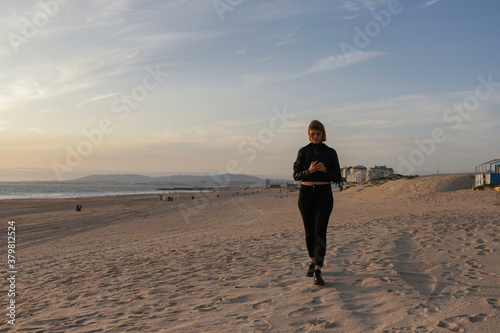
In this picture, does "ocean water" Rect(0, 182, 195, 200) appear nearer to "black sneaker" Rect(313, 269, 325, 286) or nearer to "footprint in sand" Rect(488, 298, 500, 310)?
"black sneaker" Rect(313, 269, 325, 286)

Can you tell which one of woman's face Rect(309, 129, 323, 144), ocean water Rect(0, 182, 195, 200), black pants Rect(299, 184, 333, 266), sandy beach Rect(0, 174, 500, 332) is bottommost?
ocean water Rect(0, 182, 195, 200)

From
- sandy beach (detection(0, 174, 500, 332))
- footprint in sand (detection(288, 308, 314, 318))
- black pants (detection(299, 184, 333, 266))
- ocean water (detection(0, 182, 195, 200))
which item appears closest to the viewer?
sandy beach (detection(0, 174, 500, 332))

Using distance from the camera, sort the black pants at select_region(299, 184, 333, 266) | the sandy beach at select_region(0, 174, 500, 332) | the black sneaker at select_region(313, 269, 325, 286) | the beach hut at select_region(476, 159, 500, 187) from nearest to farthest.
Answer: the sandy beach at select_region(0, 174, 500, 332), the black sneaker at select_region(313, 269, 325, 286), the black pants at select_region(299, 184, 333, 266), the beach hut at select_region(476, 159, 500, 187)

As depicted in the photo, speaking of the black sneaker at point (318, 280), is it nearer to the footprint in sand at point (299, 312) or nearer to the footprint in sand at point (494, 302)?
the footprint in sand at point (299, 312)

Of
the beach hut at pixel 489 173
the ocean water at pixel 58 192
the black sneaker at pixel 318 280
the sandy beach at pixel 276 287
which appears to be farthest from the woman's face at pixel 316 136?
the ocean water at pixel 58 192

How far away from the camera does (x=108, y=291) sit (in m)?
5.51

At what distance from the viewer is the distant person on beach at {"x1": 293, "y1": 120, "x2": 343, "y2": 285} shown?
4.70 meters

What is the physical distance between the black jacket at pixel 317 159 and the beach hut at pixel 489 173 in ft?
94.0

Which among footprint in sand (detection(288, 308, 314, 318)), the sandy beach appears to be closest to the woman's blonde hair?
the sandy beach

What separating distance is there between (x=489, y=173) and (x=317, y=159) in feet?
98.3

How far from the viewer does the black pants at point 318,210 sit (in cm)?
473

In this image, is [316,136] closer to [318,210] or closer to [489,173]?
[318,210]

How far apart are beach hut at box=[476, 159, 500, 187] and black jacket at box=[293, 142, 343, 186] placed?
2865 cm

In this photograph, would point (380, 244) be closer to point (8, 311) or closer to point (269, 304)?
point (269, 304)
